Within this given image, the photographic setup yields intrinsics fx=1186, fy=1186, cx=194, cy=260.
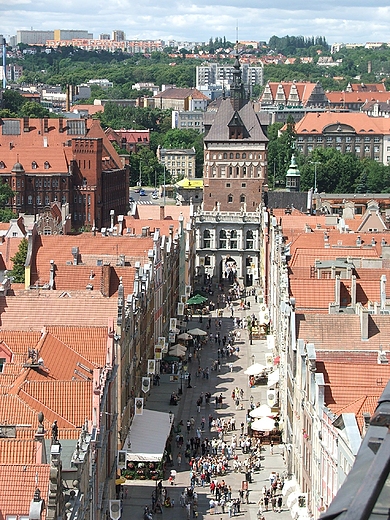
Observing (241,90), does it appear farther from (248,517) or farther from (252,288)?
(248,517)

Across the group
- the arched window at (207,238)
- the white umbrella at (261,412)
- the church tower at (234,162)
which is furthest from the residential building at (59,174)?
the white umbrella at (261,412)

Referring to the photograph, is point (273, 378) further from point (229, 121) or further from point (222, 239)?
point (229, 121)

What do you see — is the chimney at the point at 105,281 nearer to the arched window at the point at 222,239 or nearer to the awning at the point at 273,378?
the awning at the point at 273,378

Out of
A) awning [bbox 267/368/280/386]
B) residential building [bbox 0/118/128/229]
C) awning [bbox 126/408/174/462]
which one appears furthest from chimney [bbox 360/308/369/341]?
residential building [bbox 0/118/128/229]

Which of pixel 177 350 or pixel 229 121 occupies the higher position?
pixel 229 121

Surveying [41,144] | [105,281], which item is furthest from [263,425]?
[41,144]
